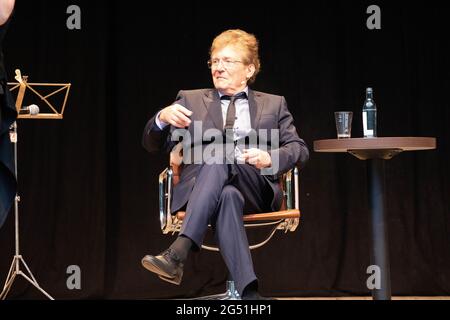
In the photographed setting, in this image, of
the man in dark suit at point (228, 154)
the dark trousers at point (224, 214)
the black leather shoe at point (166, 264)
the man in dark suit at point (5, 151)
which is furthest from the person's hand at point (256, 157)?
the man in dark suit at point (5, 151)

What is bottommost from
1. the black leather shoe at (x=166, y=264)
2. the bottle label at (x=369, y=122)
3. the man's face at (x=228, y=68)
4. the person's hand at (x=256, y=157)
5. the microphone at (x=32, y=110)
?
A: the black leather shoe at (x=166, y=264)

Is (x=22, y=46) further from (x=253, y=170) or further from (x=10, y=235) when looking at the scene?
(x=253, y=170)

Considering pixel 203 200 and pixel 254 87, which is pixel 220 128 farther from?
pixel 254 87

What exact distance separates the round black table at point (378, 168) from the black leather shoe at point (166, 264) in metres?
0.94

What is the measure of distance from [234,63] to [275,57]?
3.71 ft

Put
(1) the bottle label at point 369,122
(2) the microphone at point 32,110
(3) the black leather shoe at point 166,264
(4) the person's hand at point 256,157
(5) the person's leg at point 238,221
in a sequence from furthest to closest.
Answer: (2) the microphone at point 32,110, (1) the bottle label at point 369,122, (4) the person's hand at point 256,157, (5) the person's leg at point 238,221, (3) the black leather shoe at point 166,264

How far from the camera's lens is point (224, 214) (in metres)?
2.88

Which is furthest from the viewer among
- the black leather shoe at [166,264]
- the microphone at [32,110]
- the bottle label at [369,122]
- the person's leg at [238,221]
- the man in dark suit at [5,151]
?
the microphone at [32,110]

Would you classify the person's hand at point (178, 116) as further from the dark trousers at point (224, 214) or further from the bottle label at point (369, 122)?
the bottle label at point (369, 122)

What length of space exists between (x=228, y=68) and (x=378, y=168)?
0.87 metres

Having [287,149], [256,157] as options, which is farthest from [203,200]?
[287,149]

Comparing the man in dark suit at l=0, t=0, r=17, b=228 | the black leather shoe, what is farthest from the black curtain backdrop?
the man in dark suit at l=0, t=0, r=17, b=228

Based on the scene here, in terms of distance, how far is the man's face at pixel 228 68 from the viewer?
11.0 feet

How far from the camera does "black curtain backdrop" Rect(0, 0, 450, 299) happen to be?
4.25 m
